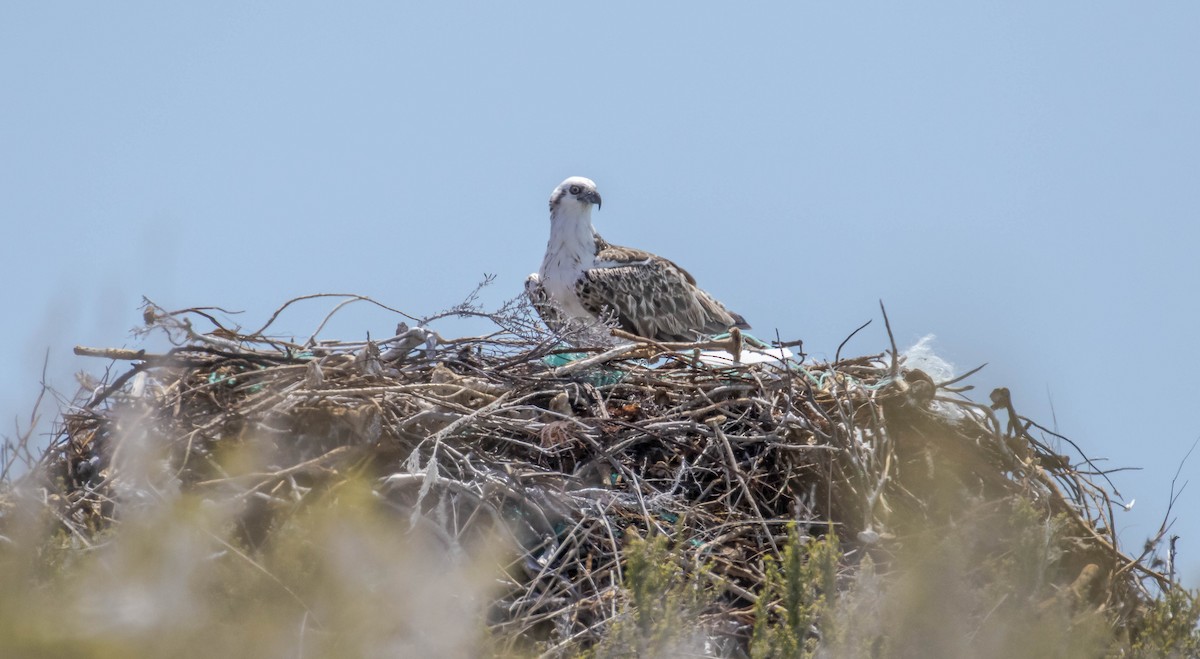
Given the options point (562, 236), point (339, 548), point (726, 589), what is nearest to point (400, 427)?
point (726, 589)

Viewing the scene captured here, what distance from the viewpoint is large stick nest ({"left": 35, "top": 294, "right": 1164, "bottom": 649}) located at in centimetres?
637

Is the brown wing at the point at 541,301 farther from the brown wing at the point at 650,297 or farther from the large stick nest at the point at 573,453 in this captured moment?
the large stick nest at the point at 573,453

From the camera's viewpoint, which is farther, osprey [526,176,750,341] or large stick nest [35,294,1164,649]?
osprey [526,176,750,341]

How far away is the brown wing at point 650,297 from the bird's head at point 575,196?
32cm

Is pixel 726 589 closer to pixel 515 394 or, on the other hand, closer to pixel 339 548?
pixel 515 394

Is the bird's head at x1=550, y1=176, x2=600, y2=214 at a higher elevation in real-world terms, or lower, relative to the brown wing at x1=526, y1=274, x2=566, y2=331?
higher

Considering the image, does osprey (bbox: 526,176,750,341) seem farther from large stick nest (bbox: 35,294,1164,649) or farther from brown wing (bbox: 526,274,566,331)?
large stick nest (bbox: 35,294,1164,649)

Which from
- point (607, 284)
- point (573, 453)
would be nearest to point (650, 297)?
point (607, 284)

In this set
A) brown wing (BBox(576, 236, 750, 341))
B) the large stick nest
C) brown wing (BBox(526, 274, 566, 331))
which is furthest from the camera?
brown wing (BBox(576, 236, 750, 341))

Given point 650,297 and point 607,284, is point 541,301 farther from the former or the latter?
point 650,297

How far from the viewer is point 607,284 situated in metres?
11.0

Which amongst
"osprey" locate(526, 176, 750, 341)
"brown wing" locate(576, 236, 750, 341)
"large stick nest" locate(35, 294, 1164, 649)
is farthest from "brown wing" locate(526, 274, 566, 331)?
"large stick nest" locate(35, 294, 1164, 649)

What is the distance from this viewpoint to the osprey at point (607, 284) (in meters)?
11.0

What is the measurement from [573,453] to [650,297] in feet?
14.0
